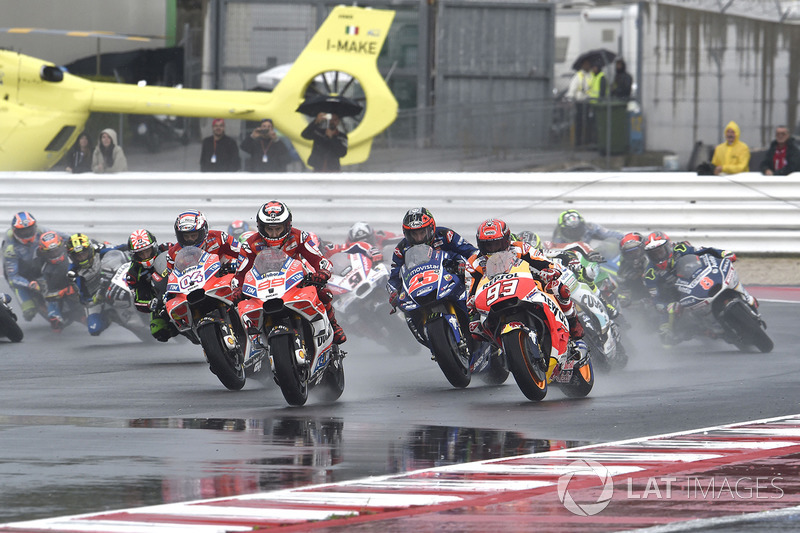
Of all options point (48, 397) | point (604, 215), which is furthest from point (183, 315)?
point (604, 215)

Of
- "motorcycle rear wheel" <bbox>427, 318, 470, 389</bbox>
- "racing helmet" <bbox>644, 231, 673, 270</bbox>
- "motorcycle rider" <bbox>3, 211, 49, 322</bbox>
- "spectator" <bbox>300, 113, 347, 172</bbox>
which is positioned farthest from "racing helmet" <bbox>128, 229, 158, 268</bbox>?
"spectator" <bbox>300, 113, 347, 172</bbox>

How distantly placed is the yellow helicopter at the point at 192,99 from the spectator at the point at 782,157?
5.62m

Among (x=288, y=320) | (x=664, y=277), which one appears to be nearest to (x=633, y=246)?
(x=664, y=277)

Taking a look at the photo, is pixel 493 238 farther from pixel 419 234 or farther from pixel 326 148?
pixel 326 148

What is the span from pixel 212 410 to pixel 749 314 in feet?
17.7

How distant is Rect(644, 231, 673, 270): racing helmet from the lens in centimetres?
1298

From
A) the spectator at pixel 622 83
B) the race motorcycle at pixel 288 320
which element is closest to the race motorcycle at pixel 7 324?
the race motorcycle at pixel 288 320

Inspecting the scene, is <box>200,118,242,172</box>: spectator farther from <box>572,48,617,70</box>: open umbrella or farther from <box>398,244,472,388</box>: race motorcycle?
<box>398,244,472,388</box>: race motorcycle

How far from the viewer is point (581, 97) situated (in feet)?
75.1

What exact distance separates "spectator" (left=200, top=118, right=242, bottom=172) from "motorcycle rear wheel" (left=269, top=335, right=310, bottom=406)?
989 centimetres

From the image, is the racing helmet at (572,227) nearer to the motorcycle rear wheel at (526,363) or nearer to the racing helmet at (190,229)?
the racing helmet at (190,229)

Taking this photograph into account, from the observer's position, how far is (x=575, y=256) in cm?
1232

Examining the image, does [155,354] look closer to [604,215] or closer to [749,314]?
[749,314]

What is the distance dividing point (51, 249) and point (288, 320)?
6452mm
